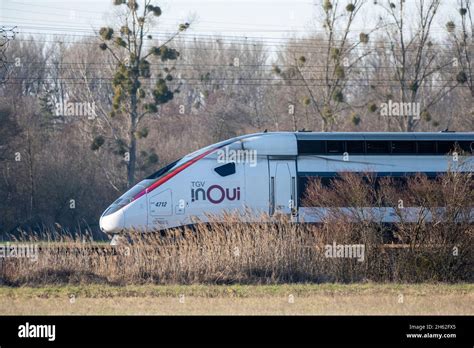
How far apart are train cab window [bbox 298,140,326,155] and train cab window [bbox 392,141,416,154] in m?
2.12

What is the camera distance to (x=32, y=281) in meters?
17.0

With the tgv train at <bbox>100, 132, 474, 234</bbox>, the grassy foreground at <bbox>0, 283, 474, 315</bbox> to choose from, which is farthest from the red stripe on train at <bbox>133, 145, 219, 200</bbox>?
the grassy foreground at <bbox>0, 283, 474, 315</bbox>

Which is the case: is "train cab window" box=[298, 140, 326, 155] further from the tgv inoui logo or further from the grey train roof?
the tgv inoui logo

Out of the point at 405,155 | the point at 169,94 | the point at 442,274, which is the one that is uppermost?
the point at 169,94

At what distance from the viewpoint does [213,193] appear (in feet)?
76.7

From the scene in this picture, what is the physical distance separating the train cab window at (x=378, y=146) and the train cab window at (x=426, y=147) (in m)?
0.96

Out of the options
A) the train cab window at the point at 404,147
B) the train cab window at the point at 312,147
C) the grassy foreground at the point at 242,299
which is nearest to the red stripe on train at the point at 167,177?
the train cab window at the point at 312,147

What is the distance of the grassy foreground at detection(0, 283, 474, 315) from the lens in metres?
13.4

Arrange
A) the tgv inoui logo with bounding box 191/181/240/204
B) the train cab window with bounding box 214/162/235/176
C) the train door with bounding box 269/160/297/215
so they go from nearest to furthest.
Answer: the tgv inoui logo with bounding box 191/181/240/204, the train cab window with bounding box 214/162/235/176, the train door with bounding box 269/160/297/215

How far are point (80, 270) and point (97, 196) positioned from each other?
27130 millimetres

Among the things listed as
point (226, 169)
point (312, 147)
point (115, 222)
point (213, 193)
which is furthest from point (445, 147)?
point (115, 222)
